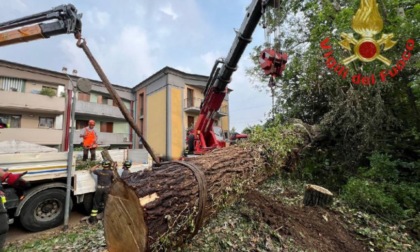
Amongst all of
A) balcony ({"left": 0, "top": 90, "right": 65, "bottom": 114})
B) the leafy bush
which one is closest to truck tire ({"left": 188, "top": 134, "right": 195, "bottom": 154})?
the leafy bush

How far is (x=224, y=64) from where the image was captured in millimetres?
5863

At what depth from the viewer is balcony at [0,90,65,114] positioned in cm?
1371

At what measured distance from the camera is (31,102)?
1446 centimetres

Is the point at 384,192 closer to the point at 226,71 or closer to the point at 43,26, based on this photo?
the point at 226,71

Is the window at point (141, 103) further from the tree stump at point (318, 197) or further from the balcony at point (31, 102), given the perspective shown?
the tree stump at point (318, 197)

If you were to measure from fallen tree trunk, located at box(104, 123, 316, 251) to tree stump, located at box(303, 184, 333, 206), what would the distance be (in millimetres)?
2113

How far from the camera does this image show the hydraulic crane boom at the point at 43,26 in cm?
483

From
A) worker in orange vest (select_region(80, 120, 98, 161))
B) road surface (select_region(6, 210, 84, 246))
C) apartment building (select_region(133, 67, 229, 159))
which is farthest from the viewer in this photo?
apartment building (select_region(133, 67, 229, 159))

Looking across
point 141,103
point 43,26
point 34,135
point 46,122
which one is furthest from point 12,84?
point 43,26

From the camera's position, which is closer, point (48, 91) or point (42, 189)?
point (42, 189)

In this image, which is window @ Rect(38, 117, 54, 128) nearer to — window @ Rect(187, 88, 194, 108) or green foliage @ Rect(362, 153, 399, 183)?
window @ Rect(187, 88, 194, 108)

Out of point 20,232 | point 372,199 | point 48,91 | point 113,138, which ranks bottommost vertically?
point 20,232

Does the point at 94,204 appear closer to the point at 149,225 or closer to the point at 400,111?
the point at 149,225

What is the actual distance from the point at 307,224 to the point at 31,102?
1740cm
